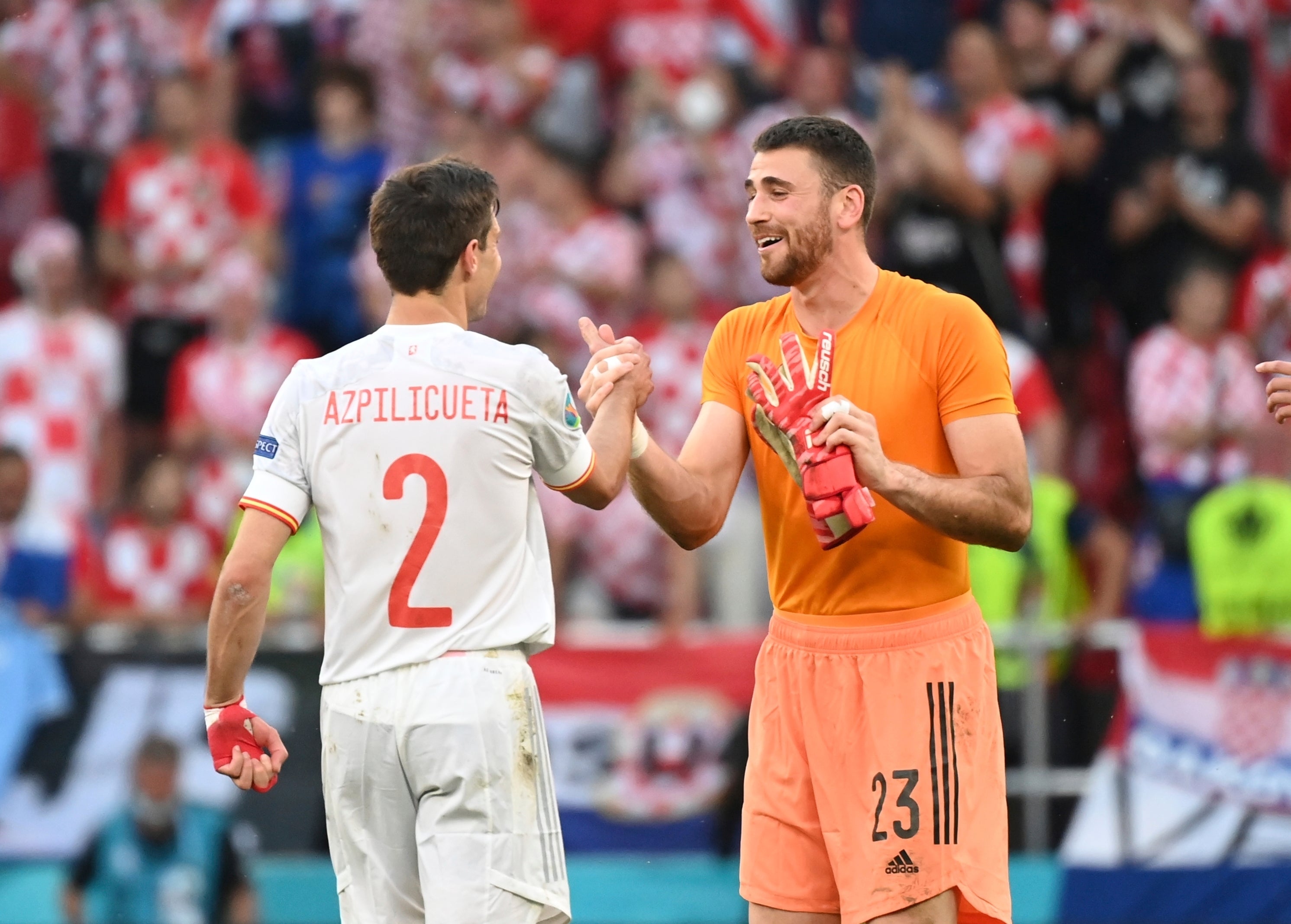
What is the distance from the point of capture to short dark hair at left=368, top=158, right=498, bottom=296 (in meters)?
4.84

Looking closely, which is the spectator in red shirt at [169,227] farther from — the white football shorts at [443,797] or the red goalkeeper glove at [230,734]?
the white football shorts at [443,797]

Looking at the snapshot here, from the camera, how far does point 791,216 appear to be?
5418 millimetres

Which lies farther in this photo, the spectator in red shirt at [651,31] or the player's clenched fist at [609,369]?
the spectator in red shirt at [651,31]

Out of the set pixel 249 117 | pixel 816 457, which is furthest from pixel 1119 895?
pixel 249 117

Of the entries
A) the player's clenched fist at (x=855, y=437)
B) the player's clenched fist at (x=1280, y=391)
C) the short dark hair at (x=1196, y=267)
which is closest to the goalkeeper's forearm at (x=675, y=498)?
the player's clenched fist at (x=855, y=437)

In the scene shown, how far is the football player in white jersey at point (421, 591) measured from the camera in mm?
4684

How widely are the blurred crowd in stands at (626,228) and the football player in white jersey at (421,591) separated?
551 centimetres

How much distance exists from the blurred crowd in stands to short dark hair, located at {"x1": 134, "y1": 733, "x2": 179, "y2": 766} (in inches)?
32.6

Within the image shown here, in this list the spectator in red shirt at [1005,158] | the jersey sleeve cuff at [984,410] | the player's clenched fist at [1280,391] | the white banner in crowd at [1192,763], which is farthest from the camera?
the spectator in red shirt at [1005,158]

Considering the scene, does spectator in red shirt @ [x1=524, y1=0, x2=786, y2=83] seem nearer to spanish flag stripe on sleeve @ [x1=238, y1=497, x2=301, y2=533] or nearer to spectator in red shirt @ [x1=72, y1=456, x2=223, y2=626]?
spectator in red shirt @ [x1=72, y1=456, x2=223, y2=626]

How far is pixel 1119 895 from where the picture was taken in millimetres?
9258

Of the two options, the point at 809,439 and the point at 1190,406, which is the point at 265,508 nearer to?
the point at 809,439

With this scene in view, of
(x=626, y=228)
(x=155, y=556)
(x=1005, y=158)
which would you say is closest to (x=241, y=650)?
(x=155, y=556)

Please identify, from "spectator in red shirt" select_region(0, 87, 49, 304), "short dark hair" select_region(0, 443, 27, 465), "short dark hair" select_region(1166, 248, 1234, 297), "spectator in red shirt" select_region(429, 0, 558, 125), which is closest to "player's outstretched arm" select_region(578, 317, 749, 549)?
"short dark hair" select_region(1166, 248, 1234, 297)
